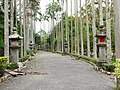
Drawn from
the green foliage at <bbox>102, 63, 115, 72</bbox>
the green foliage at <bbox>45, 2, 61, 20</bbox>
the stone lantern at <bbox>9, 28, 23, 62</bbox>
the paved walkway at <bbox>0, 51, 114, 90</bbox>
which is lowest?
the paved walkway at <bbox>0, 51, 114, 90</bbox>

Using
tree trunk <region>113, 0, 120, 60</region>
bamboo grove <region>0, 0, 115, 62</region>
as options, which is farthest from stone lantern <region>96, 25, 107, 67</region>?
tree trunk <region>113, 0, 120, 60</region>

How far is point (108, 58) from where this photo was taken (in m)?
20.4

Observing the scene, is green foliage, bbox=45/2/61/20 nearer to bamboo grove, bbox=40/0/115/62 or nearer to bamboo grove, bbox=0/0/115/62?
bamboo grove, bbox=0/0/115/62

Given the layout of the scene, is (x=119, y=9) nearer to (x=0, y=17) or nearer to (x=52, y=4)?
(x=0, y=17)

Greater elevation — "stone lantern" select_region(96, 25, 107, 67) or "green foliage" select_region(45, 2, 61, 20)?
"green foliage" select_region(45, 2, 61, 20)

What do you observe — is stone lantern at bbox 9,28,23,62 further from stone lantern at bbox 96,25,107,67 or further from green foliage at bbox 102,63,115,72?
green foliage at bbox 102,63,115,72

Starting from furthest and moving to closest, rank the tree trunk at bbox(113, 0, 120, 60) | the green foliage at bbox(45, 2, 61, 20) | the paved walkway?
the green foliage at bbox(45, 2, 61, 20) → the paved walkway → the tree trunk at bbox(113, 0, 120, 60)

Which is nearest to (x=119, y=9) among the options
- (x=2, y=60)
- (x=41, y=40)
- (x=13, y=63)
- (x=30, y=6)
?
(x=2, y=60)

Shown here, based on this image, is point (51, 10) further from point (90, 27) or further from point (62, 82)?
point (62, 82)

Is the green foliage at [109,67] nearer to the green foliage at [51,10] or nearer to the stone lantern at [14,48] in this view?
the stone lantern at [14,48]

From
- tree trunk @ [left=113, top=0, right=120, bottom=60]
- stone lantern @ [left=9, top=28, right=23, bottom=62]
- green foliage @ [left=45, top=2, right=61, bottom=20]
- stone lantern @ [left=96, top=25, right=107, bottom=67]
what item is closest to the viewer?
tree trunk @ [left=113, top=0, right=120, bottom=60]

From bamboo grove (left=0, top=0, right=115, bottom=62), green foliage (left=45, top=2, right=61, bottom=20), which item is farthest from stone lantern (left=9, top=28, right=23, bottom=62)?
green foliage (left=45, top=2, right=61, bottom=20)

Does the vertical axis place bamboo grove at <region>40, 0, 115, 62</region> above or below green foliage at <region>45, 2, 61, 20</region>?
below

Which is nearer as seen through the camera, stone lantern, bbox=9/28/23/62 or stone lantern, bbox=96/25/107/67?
stone lantern, bbox=9/28/23/62
